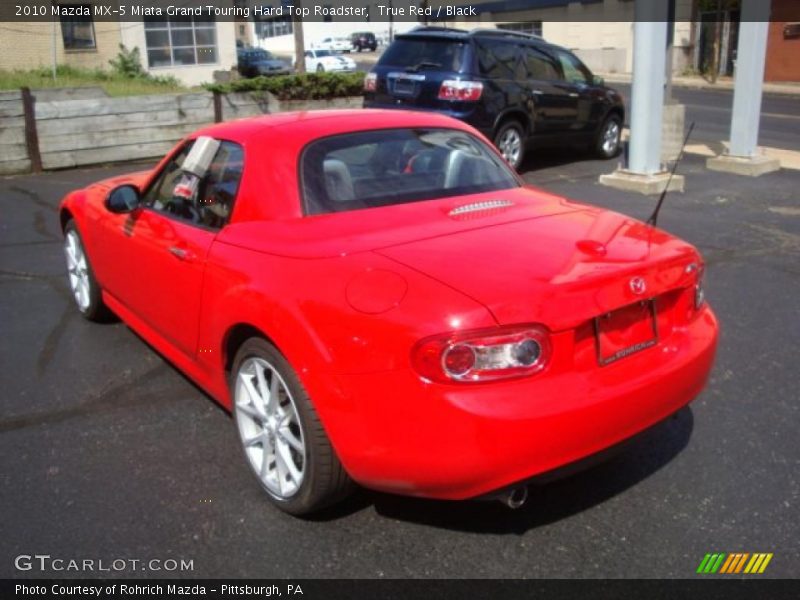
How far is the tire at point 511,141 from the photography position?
1056cm

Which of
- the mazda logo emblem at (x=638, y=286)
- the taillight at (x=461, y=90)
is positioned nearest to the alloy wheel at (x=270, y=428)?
the mazda logo emblem at (x=638, y=286)

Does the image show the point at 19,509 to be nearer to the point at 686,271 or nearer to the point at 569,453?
the point at 569,453

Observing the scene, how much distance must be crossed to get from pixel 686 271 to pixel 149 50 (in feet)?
94.0

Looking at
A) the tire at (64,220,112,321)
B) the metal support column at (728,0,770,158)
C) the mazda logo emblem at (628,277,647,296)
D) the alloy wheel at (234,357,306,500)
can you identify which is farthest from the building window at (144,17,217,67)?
the mazda logo emblem at (628,277,647,296)

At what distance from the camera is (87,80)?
24.6 meters

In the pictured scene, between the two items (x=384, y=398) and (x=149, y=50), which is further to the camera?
(x=149, y=50)

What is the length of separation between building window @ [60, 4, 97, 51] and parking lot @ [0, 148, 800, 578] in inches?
1015

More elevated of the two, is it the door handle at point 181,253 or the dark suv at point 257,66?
the dark suv at point 257,66

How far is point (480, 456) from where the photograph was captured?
2.45 metres

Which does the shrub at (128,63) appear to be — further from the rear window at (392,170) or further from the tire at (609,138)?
the rear window at (392,170)

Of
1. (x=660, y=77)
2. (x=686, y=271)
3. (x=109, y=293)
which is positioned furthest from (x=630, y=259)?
(x=660, y=77)

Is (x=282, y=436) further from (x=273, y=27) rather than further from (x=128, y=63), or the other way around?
(x=273, y=27)

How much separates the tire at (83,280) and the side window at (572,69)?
843 cm

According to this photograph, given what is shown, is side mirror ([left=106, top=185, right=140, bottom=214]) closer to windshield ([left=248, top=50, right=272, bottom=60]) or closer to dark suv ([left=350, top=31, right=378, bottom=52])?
windshield ([left=248, top=50, right=272, bottom=60])
